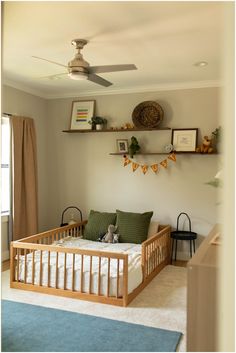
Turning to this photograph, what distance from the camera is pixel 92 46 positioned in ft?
10.9

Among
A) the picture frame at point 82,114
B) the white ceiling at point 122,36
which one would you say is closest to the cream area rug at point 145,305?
the white ceiling at point 122,36

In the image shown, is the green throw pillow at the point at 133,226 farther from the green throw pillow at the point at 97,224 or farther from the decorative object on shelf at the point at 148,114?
the decorative object on shelf at the point at 148,114

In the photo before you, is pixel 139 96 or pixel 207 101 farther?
pixel 139 96

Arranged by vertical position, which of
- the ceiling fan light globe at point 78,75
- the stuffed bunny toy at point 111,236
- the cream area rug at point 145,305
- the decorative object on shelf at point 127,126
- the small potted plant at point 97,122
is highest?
the ceiling fan light globe at point 78,75

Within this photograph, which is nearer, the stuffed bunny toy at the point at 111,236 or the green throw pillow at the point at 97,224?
the stuffed bunny toy at the point at 111,236

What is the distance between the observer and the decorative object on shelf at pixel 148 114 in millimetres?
4996

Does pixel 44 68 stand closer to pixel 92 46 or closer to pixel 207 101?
pixel 92 46

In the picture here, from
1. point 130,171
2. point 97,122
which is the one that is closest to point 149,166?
point 130,171

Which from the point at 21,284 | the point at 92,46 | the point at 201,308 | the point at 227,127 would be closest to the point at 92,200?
the point at 21,284

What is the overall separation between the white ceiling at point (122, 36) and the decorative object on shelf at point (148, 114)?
0.43 metres

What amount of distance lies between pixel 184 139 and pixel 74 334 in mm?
3145

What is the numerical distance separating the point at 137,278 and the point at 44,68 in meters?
2.73

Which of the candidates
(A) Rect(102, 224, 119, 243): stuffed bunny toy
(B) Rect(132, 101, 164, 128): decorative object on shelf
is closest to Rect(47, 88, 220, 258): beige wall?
(B) Rect(132, 101, 164, 128): decorative object on shelf

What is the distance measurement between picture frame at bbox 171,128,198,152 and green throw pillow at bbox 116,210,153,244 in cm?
106
